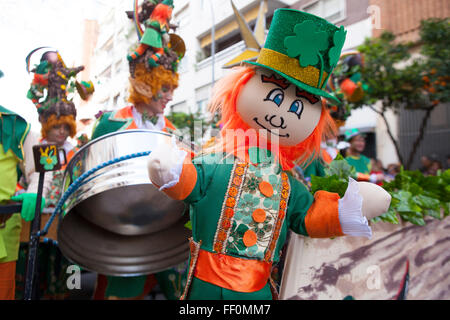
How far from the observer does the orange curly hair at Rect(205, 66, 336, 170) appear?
1289 millimetres

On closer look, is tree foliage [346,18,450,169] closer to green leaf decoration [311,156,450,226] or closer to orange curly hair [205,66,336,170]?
green leaf decoration [311,156,450,226]

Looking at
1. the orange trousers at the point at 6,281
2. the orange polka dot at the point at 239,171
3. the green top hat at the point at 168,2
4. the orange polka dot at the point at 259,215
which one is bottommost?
the orange trousers at the point at 6,281

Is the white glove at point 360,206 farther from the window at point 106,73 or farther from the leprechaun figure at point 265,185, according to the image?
the window at point 106,73

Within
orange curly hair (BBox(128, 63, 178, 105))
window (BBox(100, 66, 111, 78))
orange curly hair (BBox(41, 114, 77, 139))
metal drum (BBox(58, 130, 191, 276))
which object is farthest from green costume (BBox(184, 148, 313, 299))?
orange curly hair (BBox(41, 114, 77, 139))

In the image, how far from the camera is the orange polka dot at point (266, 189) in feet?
3.93

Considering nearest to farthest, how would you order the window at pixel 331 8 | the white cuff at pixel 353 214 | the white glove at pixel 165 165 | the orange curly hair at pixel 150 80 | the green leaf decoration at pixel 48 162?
1. the white glove at pixel 165 165
2. the white cuff at pixel 353 214
3. the green leaf decoration at pixel 48 162
4. the orange curly hair at pixel 150 80
5. the window at pixel 331 8

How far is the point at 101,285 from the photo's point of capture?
194 centimetres

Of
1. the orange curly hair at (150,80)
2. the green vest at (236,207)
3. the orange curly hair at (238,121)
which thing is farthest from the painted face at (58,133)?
the green vest at (236,207)

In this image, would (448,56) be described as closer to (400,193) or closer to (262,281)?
(400,193)

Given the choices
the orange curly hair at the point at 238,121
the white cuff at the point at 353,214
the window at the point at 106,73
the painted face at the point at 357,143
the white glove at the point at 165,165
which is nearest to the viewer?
the white glove at the point at 165,165

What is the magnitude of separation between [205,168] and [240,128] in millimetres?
228

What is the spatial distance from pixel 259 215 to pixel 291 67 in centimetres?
55
